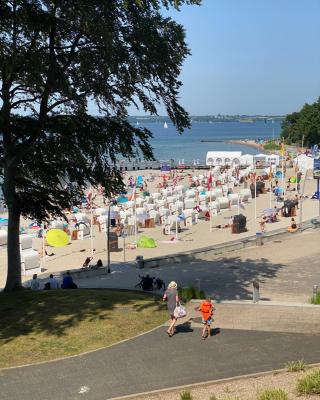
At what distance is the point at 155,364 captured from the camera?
10.9 meters

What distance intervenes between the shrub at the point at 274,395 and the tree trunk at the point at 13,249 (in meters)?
9.85

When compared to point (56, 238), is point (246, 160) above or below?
above

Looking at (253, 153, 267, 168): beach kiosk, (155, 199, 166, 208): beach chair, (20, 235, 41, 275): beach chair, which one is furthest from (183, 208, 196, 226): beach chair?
(253, 153, 267, 168): beach kiosk

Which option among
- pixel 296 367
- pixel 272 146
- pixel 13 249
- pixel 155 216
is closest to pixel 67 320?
pixel 13 249

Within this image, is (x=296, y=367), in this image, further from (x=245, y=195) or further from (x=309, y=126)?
(x=309, y=126)

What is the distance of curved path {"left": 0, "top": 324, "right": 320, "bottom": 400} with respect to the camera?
988cm

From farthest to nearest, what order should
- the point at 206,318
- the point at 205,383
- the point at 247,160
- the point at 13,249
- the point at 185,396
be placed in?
1. the point at 247,160
2. the point at 13,249
3. the point at 206,318
4. the point at 205,383
5. the point at 185,396

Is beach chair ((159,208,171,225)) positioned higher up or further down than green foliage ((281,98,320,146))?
further down

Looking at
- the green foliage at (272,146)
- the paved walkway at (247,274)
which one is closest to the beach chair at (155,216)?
the paved walkway at (247,274)

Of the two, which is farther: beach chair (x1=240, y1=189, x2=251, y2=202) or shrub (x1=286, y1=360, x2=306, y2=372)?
beach chair (x1=240, y1=189, x2=251, y2=202)

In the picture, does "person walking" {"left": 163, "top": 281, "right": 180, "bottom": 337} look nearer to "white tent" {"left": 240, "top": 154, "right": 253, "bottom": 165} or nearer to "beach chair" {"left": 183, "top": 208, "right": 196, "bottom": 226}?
"beach chair" {"left": 183, "top": 208, "right": 196, "bottom": 226}

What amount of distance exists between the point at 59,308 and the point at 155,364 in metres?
4.55

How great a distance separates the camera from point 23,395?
31.7 ft

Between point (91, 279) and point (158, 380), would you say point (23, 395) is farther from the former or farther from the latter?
point (91, 279)
